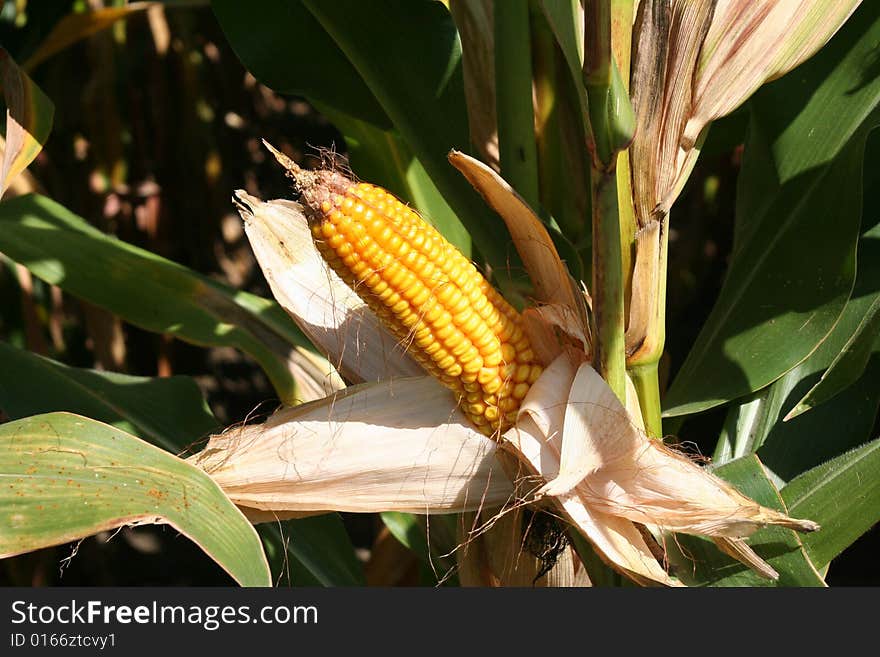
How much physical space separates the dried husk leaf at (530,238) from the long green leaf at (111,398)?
0.53 m

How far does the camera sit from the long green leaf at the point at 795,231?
84 centimetres

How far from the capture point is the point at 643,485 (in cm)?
67

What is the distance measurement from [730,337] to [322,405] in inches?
17.0

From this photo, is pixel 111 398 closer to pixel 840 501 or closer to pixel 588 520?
pixel 588 520

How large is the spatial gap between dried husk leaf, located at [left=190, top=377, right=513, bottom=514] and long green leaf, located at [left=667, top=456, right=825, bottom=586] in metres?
0.17

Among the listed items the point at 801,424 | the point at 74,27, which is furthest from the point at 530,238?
the point at 74,27

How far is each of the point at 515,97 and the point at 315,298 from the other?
0.87 ft

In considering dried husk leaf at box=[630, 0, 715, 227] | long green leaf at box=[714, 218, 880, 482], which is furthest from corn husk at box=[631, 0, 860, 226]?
long green leaf at box=[714, 218, 880, 482]

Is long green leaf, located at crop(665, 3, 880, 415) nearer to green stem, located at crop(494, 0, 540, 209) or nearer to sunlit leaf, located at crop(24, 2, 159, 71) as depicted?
green stem, located at crop(494, 0, 540, 209)

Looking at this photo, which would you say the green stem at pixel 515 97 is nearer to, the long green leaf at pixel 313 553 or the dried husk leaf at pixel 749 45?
the dried husk leaf at pixel 749 45

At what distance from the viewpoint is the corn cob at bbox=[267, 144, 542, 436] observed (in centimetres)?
61

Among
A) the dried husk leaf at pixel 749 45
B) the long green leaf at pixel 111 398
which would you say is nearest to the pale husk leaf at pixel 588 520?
the dried husk leaf at pixel 749 45

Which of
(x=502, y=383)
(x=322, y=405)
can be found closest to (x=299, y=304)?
(x=322, y=405)

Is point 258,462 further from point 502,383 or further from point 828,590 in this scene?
point 828,590
